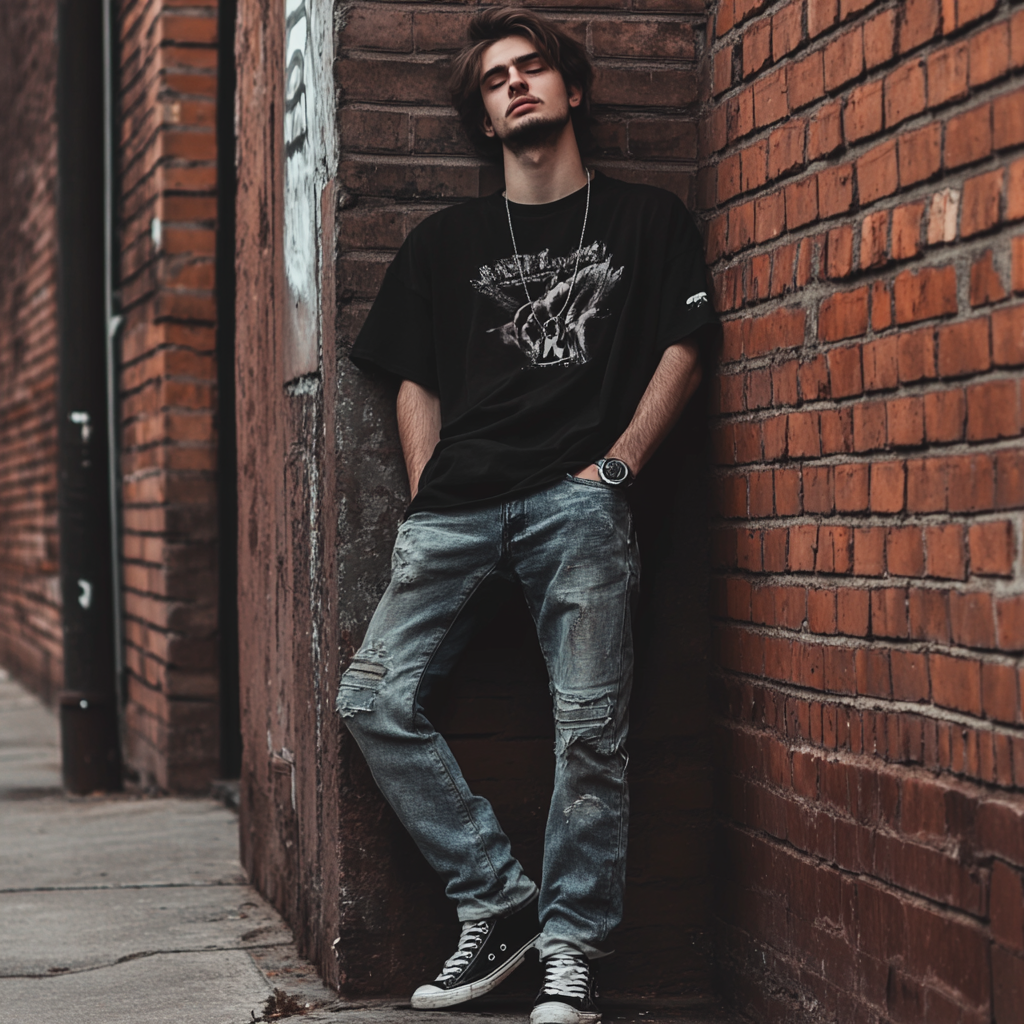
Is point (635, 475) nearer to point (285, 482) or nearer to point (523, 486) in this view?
point (523, 486)

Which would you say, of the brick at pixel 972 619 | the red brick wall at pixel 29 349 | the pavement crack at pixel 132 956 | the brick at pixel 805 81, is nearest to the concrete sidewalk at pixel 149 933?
the pavement crack at pixel 132 956

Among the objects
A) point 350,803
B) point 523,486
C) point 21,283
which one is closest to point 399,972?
point 350,803

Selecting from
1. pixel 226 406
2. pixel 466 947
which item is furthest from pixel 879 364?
pixel 226 406

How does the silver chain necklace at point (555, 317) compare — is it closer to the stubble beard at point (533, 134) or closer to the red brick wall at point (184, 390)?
the stubble beard at point (533, 134)

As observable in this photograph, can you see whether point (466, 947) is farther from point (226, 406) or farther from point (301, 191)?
point (226, 406)

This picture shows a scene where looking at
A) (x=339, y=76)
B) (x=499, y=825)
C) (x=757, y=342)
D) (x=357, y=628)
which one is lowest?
(x=499, y=825)

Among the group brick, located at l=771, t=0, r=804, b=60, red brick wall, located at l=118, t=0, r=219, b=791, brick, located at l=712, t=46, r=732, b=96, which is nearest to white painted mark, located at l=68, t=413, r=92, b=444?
red brick wall, located at l=118, t=0, r=219, b=791

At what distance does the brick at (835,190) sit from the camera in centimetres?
266

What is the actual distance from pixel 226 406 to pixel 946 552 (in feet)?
13.9

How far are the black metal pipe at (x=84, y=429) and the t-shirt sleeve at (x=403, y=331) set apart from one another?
3429 millimetres

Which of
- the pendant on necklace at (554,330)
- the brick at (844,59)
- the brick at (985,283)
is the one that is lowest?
the brick at (985,283)

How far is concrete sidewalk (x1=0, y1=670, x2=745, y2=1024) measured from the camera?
10.4 ft

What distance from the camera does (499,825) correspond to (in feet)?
10.5

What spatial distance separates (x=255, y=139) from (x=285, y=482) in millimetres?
1103
